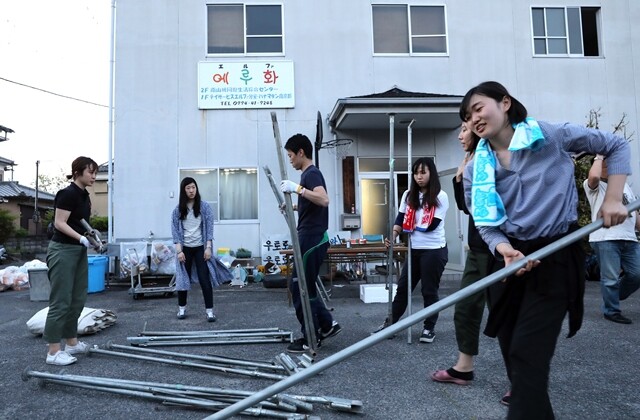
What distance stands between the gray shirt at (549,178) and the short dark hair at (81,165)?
11.0ft

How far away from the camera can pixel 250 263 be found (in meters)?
9.34

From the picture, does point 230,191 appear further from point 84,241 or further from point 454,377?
point 454,377

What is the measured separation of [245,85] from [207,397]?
8188 millimetres

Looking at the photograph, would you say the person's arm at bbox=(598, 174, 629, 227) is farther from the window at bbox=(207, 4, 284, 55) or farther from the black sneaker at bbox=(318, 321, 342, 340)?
the window at bbox=(207, 4, 284, 55)

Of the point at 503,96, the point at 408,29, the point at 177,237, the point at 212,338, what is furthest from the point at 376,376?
the point at 408,29

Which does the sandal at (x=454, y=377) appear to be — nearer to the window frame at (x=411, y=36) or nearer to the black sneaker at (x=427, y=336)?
the black sneaker at (x=427, y=336)

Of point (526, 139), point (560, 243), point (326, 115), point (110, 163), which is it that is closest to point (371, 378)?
point (560, 243)

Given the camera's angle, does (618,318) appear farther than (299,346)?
Yes

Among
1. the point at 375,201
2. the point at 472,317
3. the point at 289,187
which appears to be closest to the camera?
the point at 472,317

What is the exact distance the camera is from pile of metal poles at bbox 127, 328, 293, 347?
391cm

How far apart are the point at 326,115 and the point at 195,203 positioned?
5295 mm

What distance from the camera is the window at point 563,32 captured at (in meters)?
10.5

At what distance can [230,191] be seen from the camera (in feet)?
32.1

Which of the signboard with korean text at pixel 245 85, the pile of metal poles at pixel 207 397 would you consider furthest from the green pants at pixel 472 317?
the signboard with korean text at pixel 245 85
